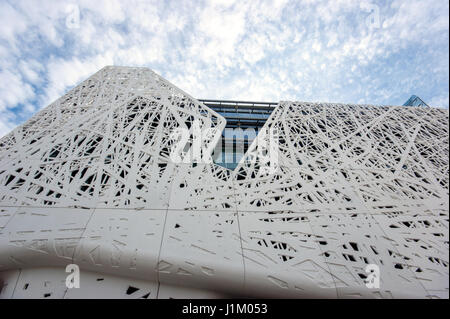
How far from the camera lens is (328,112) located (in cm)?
1047

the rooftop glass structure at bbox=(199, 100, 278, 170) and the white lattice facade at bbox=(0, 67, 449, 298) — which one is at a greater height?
the rooftop glass structure at bbox=(199, 100, 278, 170)

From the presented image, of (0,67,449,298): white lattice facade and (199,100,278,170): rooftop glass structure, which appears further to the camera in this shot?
(199,100,278,170): rooftop glass structure

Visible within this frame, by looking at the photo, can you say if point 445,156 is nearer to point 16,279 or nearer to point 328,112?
point 328,112

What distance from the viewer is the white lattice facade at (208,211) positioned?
5023 millimetres

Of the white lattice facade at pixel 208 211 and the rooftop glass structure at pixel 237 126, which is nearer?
the white lattice facade at pixel 208 211

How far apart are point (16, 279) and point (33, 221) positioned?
1272 millimetres

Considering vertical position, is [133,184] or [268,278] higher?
[133,184]

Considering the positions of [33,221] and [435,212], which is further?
[435,212]

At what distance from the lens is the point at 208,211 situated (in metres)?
6.06

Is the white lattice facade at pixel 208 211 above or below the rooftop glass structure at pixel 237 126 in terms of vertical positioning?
below

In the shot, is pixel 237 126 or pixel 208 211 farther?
pixel 237 126

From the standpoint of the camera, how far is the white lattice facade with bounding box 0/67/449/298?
5023 mm

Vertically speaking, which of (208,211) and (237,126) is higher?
(237,126)

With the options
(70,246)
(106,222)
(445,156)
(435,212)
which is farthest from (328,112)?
(70,246)
